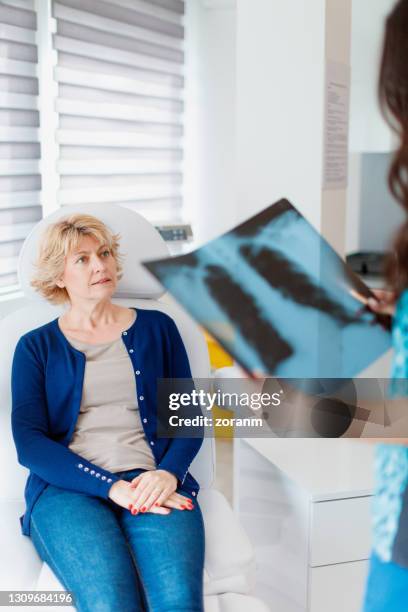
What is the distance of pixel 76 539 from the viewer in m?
1.17

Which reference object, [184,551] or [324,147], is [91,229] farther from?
[184,551]

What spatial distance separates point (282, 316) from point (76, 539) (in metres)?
0.65

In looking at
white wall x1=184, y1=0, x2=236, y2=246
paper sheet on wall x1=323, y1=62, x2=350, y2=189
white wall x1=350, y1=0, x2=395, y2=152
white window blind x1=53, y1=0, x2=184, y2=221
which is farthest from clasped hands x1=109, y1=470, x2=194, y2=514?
white wall x1=184, y1=0, x2=236, y2=246

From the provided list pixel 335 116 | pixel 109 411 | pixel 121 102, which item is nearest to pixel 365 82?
pixel 121 102

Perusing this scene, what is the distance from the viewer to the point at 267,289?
671 millimetres

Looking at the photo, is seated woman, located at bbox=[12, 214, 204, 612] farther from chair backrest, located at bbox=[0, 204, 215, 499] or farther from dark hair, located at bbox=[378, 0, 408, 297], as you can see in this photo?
dark hair, located at bbox=[378, 0, 408, 297]

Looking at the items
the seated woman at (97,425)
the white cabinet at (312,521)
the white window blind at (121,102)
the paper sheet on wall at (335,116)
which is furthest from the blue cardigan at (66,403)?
the white window blind at (121,102)

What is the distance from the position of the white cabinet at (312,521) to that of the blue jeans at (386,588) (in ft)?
2.31

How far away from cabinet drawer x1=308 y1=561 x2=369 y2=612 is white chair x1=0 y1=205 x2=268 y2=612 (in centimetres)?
17

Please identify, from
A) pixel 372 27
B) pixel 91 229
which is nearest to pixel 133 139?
pixel 372 27

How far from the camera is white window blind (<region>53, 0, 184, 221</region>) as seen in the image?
2475 millimetres

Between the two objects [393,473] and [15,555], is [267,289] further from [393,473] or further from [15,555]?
[15,555]

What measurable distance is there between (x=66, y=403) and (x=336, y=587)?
1.87 ft

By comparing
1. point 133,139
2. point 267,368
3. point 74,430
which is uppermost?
point 133,139
